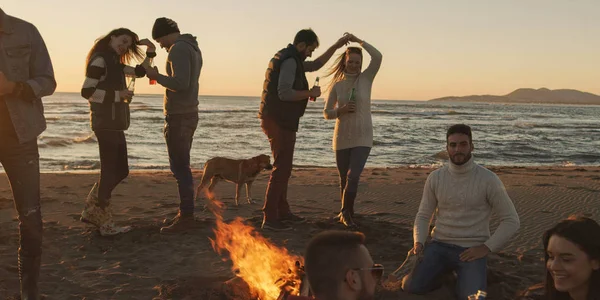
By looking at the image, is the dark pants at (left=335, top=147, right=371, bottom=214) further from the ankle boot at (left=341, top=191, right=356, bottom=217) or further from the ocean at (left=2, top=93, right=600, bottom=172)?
the ocean at (left=2, top=93, right=600, bottom=172)

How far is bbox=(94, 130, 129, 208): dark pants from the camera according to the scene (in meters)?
6.23

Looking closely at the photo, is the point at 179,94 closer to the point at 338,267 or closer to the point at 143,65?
the point at 143,65

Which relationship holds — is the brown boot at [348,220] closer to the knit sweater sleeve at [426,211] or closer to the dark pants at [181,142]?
the dark pants at [181,142]

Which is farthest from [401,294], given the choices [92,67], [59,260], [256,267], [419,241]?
[92,67]

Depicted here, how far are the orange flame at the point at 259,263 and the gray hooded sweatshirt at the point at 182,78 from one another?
156 cm

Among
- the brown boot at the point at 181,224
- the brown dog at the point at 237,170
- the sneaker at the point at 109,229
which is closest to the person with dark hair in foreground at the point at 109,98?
the sneaker at the point at 109,229

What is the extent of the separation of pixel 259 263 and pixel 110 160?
2314mm

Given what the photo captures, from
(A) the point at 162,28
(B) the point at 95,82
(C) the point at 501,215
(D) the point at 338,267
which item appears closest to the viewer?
(D) the point at 338,267

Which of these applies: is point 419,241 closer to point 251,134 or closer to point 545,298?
point 545,298

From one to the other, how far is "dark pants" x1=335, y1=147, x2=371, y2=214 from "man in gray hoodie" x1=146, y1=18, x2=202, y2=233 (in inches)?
75.3

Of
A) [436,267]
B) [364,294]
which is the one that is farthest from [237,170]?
[364,294]

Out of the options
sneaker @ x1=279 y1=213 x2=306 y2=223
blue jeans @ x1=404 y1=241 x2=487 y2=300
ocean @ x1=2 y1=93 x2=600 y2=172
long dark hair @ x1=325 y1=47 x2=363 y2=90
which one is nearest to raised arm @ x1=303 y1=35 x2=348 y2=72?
long dark hair @ x1=325 y1=47 x2=363 y2=90

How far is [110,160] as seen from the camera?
629 centimetres

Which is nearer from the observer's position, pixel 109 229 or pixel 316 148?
pixel 109 229
